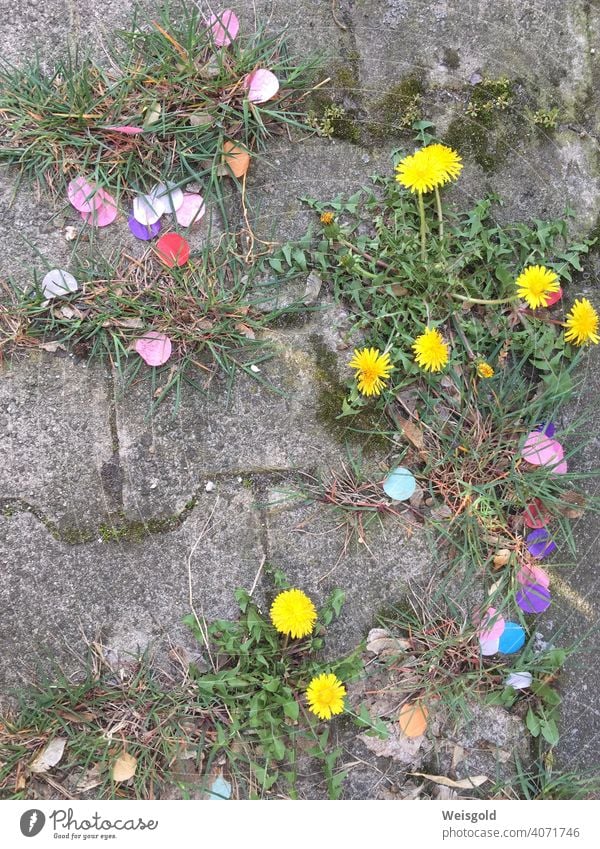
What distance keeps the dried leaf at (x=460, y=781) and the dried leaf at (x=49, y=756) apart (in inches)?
43.5

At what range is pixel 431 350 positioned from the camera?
7.47 ft

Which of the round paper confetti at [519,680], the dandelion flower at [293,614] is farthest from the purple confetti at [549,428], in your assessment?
the dandelion flower at [293,614]

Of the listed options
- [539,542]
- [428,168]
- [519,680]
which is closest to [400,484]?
[539,542]

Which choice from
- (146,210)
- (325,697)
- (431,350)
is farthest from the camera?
(146,210)

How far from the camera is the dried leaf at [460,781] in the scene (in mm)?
2338

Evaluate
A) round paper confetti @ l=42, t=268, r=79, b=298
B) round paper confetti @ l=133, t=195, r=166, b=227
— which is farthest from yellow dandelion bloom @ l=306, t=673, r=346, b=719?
round paper confetti @ l=133, t=195, r=166, b=227

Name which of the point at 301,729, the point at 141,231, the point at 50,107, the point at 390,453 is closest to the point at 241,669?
the point at 301,729

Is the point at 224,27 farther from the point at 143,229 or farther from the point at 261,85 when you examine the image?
the point at 143,229

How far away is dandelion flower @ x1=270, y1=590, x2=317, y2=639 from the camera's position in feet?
7.22

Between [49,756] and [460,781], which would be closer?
[49,756]

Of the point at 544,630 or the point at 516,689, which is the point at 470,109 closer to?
the point at 544,630

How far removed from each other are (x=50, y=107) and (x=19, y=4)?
0.40 meters

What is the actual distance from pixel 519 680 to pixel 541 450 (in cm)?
75

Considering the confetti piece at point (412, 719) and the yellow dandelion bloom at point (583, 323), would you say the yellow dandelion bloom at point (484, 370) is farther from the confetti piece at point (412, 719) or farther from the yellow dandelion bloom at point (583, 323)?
the confetti piece at point (412, 719)
